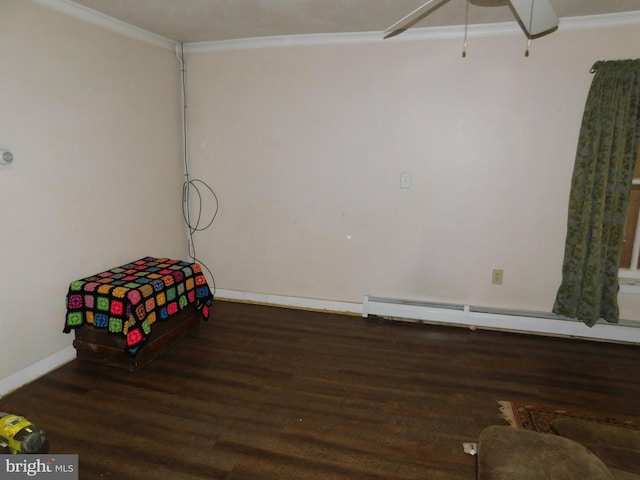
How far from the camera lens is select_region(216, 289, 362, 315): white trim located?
12.2 ft

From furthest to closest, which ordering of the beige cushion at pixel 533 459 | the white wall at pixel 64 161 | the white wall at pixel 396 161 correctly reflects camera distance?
the white wall at pixel 396 161 < the white wall at pixel 64 161 < the beige cushion at pixel 533 459

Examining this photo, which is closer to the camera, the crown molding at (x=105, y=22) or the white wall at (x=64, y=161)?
the white wall at (x=64, y=161)

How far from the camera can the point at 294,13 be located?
9.32 ft

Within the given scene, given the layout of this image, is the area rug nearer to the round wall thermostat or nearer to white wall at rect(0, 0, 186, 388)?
white wall at rect(0, 0, 186, 388)

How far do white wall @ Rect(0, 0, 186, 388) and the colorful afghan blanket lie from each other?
5.2 inches

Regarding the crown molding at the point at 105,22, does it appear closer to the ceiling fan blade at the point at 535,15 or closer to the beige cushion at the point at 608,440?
the ceiling fan blade at the point at 535,15

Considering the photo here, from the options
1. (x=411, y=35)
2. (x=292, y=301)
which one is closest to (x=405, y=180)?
(x=411, y=35)

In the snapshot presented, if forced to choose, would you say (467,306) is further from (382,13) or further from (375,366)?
(382,13)

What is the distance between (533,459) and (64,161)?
291 cm

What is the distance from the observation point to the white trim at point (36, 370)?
96.8 inches

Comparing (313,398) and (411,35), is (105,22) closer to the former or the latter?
(411,35)

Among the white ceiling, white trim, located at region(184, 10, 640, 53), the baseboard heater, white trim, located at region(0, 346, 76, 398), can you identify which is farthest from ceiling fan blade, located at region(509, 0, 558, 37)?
white trim, located at region(0, 346, 76, 398)

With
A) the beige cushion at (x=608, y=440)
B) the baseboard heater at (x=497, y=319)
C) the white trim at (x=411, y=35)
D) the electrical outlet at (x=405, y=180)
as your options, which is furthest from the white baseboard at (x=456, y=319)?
the white trim at (x=411, y=35)

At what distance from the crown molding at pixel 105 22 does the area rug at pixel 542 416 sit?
3473mm
